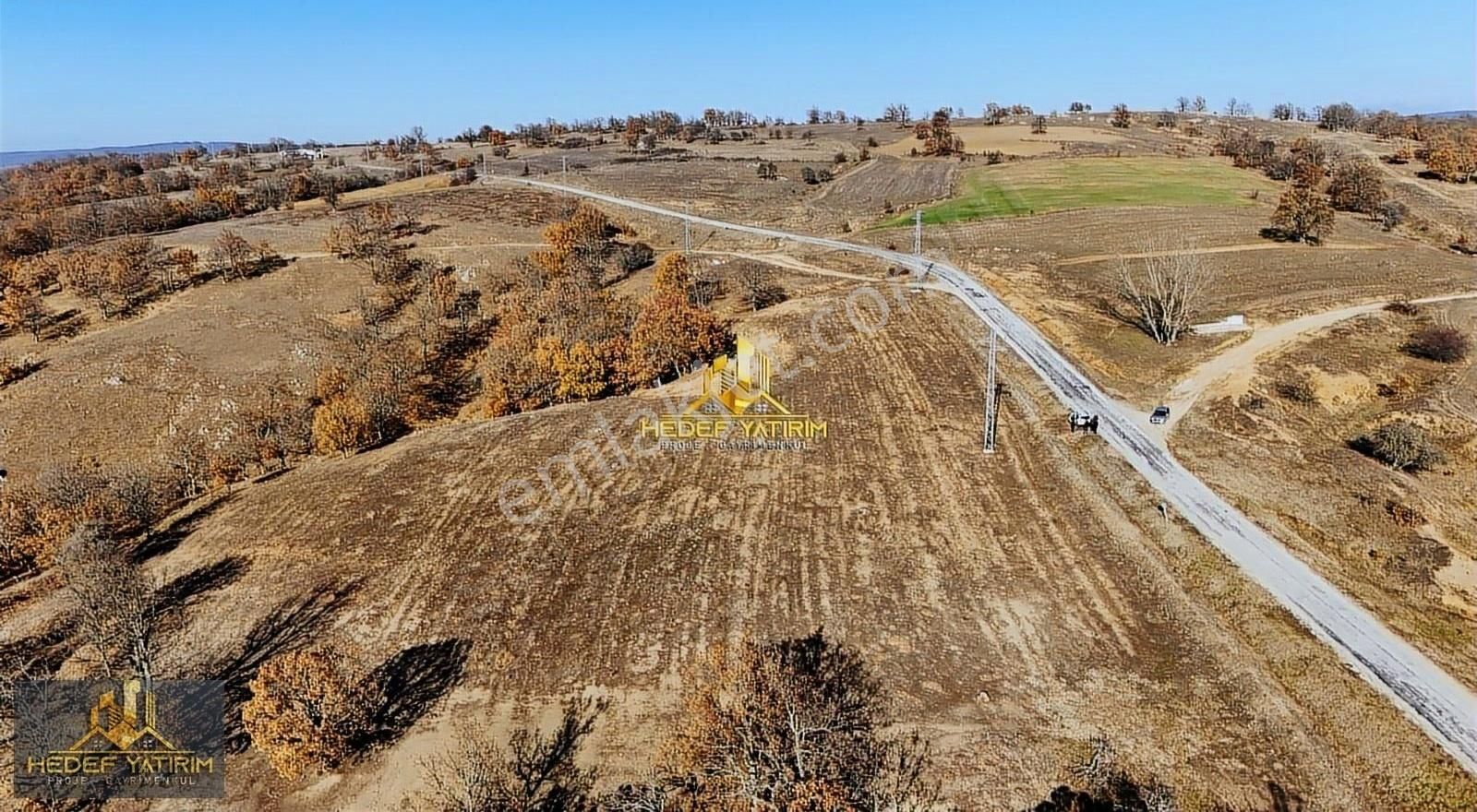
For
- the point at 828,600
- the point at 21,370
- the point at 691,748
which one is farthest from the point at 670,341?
the point at 21,370

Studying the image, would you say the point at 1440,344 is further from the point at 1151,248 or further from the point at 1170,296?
the point at 1151,248

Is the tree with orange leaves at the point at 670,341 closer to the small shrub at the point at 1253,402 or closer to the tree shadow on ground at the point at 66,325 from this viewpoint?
the small shrub at the point at 1253,402

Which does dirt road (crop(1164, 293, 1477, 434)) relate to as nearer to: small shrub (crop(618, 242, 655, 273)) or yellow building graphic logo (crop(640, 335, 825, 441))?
yellow building graphic logo (crop(640, 335, 825, 441))

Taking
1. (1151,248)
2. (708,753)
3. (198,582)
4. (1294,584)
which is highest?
(1151,248)

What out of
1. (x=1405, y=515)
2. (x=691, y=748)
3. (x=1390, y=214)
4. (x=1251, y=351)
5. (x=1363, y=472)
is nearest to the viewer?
(x=691, y=748)

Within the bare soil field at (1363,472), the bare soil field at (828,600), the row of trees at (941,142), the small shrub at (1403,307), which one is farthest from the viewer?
the row of trees at (941,142)

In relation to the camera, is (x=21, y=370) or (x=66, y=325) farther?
(x=66, y=325)

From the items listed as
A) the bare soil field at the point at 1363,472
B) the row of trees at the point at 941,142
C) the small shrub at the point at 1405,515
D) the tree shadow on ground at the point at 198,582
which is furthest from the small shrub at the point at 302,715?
the row of trees at the point at 941,142
